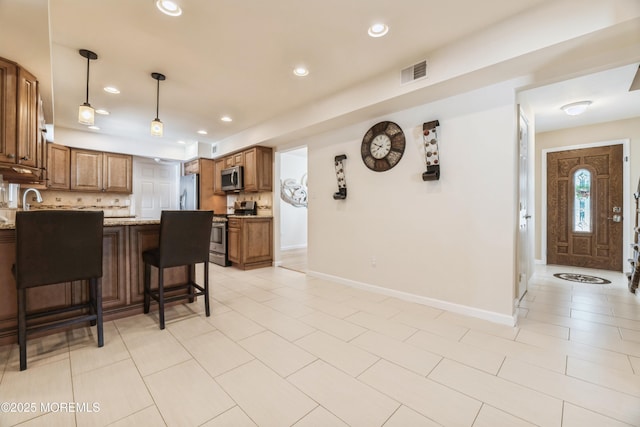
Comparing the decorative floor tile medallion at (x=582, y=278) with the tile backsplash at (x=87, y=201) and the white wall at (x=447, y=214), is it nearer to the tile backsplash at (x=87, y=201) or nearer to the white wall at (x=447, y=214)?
the white wall at (x=447, y=214)

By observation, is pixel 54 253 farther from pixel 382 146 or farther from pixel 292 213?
pixel 292 213

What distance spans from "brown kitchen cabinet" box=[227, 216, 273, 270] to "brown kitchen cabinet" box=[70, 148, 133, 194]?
105 inches

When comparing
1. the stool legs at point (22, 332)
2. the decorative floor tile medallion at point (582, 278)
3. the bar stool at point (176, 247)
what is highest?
the bar stool at point (176, 247)

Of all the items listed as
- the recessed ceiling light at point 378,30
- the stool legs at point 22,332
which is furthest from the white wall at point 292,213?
the stool legs at point 22,332

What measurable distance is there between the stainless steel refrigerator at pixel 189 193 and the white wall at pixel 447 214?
3.63 m

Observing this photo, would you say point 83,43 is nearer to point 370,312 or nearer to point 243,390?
point 243,390

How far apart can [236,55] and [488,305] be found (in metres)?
3.44

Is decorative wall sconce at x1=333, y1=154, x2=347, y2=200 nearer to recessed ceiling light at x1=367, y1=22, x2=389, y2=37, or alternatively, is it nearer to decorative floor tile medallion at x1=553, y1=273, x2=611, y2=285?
recessed ceiling light at x1=367, y1=22, x2=389, y2=37

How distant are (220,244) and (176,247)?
9.38ft

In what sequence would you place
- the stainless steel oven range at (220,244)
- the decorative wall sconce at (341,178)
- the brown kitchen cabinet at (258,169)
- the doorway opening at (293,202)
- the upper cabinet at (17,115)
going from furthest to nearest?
1. the doorway opening at (293,202)
2. the stainless steel oven range at (220,244)
3. the brown kitchen cabinet at (258,169)
4. the decorative wall sconce at (341,178)
5. the upper cabinet at (17,115)

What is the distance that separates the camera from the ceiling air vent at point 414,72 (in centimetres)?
257

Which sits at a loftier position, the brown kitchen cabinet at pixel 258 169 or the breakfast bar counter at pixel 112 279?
the brown kitchen cabinet at pixel 258 169

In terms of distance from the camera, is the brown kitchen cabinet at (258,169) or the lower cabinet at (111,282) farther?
the brown kitchen cabinet at (258,169)

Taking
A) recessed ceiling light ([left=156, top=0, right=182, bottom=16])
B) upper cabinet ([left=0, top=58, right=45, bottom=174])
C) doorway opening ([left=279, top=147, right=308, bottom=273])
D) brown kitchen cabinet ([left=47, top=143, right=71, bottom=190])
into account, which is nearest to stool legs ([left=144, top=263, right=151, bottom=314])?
upper cabinet ([left=0, top=58, right=45, bottom=174])
